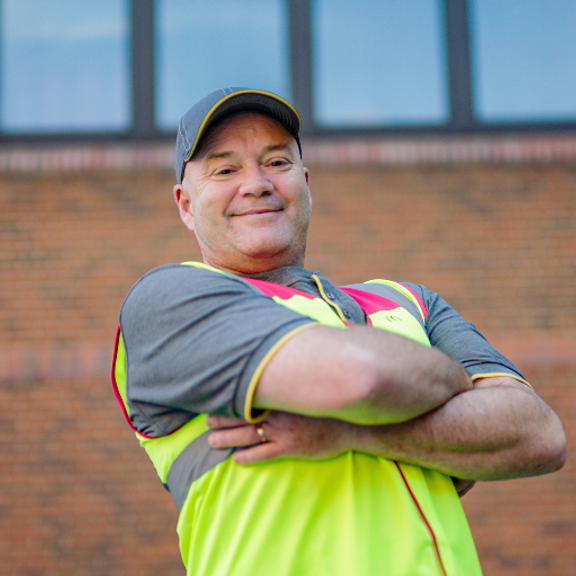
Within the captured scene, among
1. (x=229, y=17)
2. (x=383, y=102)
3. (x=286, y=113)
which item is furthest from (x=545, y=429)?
(x=229, y=17)

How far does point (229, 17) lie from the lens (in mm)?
5492

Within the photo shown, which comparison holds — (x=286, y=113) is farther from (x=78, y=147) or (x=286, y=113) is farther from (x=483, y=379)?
(x=78, y=147)

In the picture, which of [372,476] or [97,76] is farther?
[97,76]

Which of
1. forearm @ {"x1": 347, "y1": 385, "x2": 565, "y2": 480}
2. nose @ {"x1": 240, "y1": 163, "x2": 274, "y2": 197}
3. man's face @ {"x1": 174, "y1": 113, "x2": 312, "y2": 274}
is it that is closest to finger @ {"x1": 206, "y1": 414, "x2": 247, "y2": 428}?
forearm @ {"x1": 347, "y1": 385, "x2": 565, "y2": 480}

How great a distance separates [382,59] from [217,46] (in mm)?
1435

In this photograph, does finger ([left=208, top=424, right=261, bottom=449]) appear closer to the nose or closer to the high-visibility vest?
the high-visibility vest

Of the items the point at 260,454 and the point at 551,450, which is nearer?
the point at 260,454

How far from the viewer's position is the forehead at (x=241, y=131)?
167 cm

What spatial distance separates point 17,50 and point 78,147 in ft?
3.56

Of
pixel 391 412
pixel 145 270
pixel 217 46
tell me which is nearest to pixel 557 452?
pixel 391 412

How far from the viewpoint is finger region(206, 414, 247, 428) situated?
4.36 ft

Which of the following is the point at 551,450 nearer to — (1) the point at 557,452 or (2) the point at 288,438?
(1) the point at 557,452

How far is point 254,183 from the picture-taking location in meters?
1.63

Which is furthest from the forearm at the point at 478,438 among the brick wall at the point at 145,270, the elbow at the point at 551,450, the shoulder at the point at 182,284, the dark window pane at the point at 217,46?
the dark window pane at the point at 217,46
